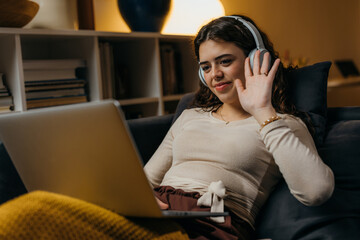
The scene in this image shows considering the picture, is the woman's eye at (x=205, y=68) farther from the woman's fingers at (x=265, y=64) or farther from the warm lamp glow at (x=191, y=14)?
the warm lamp glow at (x=191, y=14)

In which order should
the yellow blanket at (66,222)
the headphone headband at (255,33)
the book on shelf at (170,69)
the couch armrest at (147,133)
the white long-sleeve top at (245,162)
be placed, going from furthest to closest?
the book on shelf at (170,69) < the couch armrest at (147,133) < the headphone headband at (255,33) < the white long-sleeve top at (245,162) < the yellow blanket at (66,222)

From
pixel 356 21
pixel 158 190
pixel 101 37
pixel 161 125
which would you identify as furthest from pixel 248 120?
pixel 356 21

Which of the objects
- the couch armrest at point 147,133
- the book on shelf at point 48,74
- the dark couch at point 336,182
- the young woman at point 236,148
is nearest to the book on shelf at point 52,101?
the book on shelf at point 48,74

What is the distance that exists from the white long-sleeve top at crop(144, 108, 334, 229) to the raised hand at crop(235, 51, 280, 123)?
58 mm

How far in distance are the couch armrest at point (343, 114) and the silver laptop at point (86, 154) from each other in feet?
2.50

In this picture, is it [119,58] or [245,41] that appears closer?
[245,41]

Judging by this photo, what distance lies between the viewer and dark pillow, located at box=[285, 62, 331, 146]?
139 centimetres

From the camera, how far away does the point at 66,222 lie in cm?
A: 77

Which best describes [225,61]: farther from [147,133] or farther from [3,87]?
[3,87]

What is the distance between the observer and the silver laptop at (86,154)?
0.76 m

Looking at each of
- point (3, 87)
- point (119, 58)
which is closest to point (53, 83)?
point (3, 87)

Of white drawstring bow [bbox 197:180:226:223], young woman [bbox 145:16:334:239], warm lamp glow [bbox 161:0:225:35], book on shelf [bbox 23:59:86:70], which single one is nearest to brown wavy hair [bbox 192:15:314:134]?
young woman [bbox 145:16:334:239]

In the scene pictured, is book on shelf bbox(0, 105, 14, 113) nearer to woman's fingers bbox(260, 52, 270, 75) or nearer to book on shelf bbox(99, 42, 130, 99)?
book on shelf bbox(99, 42, 130, 99)

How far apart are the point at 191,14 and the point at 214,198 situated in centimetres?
175
